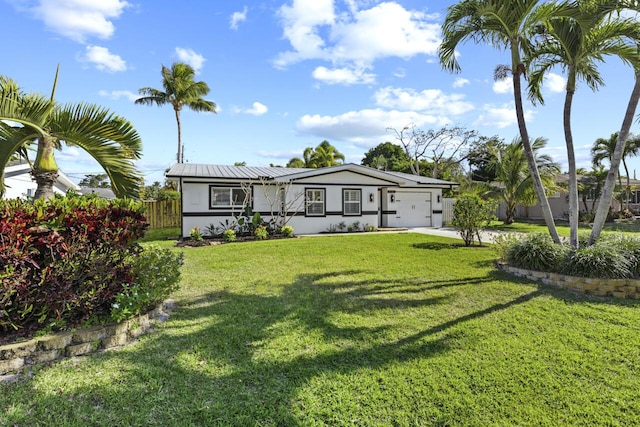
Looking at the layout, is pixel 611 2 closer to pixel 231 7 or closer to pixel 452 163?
pixel 231 7

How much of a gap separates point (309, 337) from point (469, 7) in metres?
7.02

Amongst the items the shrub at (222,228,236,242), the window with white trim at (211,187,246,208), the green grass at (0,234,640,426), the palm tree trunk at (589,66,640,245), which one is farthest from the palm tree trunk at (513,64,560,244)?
the window with white trim at (211,187,246,208)

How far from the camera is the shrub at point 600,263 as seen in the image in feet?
18.4

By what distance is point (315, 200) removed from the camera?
1559 cm

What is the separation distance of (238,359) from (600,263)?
21.0 feet

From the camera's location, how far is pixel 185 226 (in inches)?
532

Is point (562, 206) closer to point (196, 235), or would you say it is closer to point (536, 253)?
point (536, 253)

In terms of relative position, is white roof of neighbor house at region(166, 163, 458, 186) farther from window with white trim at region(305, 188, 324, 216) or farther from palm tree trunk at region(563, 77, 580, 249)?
palm tree trunk at region(563, 77, 580, 249)

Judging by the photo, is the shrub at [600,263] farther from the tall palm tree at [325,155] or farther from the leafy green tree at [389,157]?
the leafy green tree at [389,157]

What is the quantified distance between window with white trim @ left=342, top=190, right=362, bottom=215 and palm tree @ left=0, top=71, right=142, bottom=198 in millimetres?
12398

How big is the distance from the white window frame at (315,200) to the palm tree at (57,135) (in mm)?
11347

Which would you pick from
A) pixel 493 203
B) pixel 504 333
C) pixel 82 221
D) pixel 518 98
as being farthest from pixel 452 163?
pixel 82 221

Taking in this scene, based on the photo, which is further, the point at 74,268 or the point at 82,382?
the point at 74,268

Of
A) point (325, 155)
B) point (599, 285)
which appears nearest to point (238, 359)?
point (599, 285)
